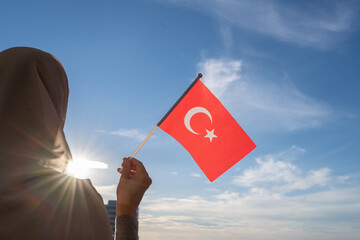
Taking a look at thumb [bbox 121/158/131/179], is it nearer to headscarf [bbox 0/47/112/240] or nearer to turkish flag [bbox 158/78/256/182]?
headscarf [bbox 0/47/112/240]

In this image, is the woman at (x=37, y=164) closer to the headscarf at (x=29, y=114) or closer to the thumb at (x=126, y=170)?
the headscarf at (x=29, y=114)

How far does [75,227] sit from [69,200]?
0.16 m

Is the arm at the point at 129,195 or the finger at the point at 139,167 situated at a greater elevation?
the finger at the point at 139,167

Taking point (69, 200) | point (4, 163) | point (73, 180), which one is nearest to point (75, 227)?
point (69, 200)

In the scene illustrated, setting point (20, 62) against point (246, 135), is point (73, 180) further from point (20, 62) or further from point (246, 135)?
point (246, 135)

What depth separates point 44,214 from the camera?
65.8 inches

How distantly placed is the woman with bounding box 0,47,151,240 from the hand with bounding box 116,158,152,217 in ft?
2.63

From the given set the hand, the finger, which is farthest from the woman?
the finger

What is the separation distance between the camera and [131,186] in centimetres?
286

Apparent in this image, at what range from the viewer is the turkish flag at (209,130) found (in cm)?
614

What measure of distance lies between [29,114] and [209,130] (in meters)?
4.68

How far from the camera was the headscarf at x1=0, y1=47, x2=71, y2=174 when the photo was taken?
1.85 metres

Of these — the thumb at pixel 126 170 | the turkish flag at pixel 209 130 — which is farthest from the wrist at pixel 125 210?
the turkish flag at pixel 209 130

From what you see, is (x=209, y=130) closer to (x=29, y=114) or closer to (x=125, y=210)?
(x=125, y=210)
